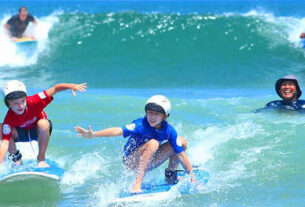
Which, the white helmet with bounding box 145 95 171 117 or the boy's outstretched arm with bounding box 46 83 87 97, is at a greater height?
the boy's outstretched arm with bounding box 46 83 87 97

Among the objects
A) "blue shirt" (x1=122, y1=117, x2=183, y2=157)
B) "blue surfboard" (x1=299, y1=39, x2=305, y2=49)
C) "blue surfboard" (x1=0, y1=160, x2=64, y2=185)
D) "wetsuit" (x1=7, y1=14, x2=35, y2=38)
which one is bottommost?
"blue surfboard" (x1=0, y1=160, x2=64, y2=185)

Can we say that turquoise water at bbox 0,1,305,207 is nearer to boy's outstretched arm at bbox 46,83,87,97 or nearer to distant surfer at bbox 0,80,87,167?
distant surfer at bbox 0,80,87,167

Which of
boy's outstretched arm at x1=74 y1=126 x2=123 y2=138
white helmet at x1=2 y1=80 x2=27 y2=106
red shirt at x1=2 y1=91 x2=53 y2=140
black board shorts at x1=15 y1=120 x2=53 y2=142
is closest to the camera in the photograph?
boy's outstretched arm at x1=74 y1=126 x2=123 y2=138

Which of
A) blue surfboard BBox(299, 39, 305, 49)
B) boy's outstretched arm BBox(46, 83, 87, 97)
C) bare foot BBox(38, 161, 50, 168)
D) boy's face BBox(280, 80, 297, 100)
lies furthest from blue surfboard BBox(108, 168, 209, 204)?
blue surfboard BBox(299, 39, 305, 49)

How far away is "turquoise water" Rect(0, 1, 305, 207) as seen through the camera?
810cm

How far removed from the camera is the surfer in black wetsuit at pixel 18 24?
2089 centimetres

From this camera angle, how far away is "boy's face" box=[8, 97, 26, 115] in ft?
26.0

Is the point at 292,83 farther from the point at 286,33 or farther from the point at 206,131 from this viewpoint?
the point at 286,33

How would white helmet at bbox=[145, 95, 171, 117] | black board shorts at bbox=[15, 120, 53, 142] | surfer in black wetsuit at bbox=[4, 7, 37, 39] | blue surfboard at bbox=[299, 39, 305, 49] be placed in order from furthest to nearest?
surfer in black wetsuit at bbox=[4, 7, 37, 39], blue surfboard at bbox=[299, 39, 305, 49], black board shorts at bbox=[15, 120, 53, 142], white helmet at bbox=[145, 95, 171, 117]

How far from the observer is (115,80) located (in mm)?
17703

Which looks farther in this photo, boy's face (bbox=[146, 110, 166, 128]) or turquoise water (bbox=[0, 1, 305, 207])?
turquoise water (bbox=[0, 1, 305, 207])

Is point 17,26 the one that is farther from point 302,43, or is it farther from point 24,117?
point 24,117

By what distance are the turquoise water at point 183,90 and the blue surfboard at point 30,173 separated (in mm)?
239

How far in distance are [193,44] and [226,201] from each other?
537 inches
